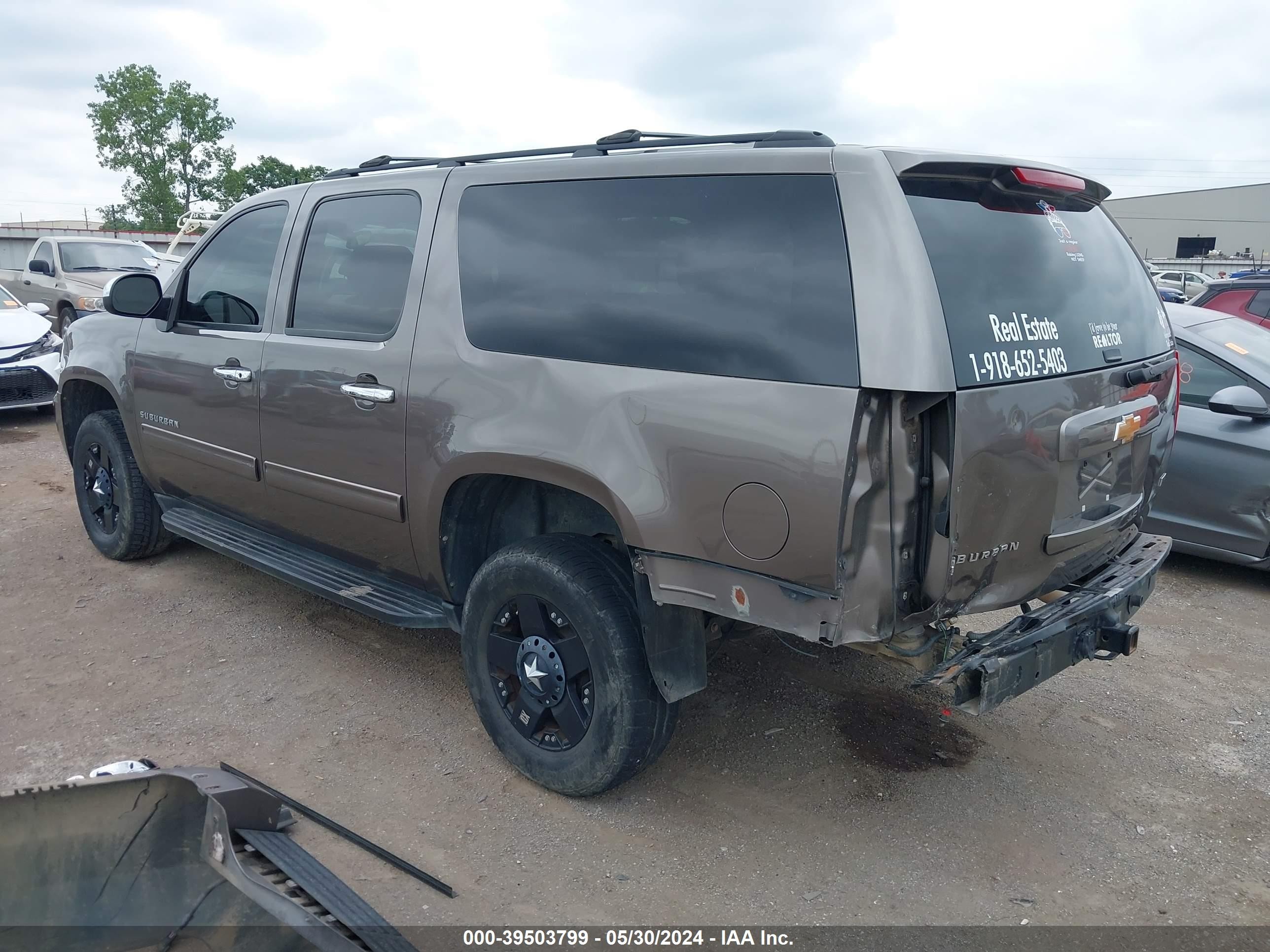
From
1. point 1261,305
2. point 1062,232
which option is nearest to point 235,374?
point 1062,232

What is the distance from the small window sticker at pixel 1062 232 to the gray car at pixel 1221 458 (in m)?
2.59

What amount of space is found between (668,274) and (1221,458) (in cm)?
404

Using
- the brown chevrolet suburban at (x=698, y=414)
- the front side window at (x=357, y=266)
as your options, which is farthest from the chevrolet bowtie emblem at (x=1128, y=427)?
the front side window at (x=357, y=266)

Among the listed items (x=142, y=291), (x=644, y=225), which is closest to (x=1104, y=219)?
(x=644, y=225)

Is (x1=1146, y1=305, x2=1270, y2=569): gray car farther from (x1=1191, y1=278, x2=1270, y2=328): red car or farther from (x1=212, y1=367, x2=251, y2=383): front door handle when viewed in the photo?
(x1=212, y1=367, x2=251, y2=383): front door handle

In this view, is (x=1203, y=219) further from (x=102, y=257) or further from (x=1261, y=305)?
(x=102, y=257)

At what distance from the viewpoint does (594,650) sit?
302 cm

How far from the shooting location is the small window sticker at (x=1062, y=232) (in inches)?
120

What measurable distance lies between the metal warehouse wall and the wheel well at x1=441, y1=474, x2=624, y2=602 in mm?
58850

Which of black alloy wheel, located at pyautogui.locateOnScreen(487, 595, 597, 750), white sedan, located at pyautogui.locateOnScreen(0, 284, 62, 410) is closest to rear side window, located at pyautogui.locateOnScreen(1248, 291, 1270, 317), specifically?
black alloy wheel, located at pyautogui.locateOnScreen(487, 595, 597, 750)

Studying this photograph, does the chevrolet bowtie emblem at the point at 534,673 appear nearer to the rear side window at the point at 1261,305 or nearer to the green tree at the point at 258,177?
the rear side window at the point at 1261,305

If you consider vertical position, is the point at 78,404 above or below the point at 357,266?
below

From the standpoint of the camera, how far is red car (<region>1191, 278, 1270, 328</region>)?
826cm

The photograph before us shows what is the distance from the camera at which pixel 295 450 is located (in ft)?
13.2
